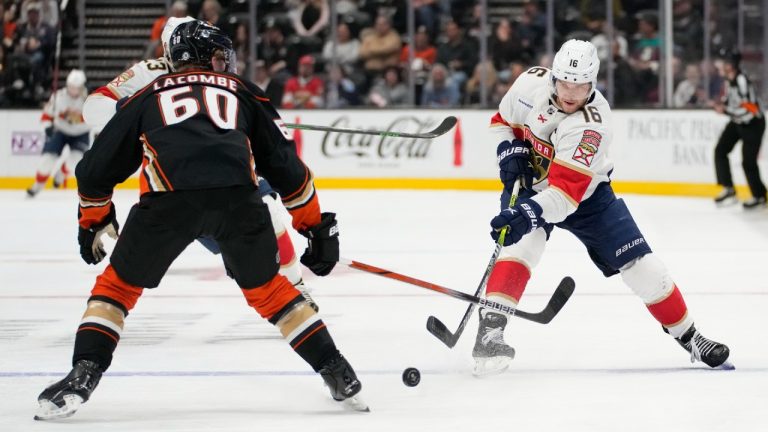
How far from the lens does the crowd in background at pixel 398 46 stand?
1172cm

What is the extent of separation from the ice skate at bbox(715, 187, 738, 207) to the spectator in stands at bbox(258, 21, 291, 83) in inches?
171

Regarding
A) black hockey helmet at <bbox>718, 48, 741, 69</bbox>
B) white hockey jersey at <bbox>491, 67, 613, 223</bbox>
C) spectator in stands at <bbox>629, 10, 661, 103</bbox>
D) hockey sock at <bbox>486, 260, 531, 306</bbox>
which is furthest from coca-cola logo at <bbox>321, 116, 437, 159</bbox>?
hockey sock at <bbox>486, 260, 531, 306</bbox>

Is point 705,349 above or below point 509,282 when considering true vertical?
below

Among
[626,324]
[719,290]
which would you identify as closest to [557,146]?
[626,324]

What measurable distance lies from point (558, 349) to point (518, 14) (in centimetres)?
806

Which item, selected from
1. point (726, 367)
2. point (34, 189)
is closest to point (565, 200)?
point (726, 367)

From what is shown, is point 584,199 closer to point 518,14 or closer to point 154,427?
point 154,427

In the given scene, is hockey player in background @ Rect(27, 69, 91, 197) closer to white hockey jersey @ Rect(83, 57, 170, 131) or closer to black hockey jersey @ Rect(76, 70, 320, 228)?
white hockey jersey @ Rect(83, 57, 170, 131)

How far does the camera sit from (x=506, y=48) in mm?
12055

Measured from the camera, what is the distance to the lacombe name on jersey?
133 inches

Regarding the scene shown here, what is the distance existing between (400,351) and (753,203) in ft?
19.7

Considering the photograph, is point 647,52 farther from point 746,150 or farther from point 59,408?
point 59,408

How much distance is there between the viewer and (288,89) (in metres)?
12.2

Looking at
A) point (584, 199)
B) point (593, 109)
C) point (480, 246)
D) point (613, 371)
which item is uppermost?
point (593, 109)
